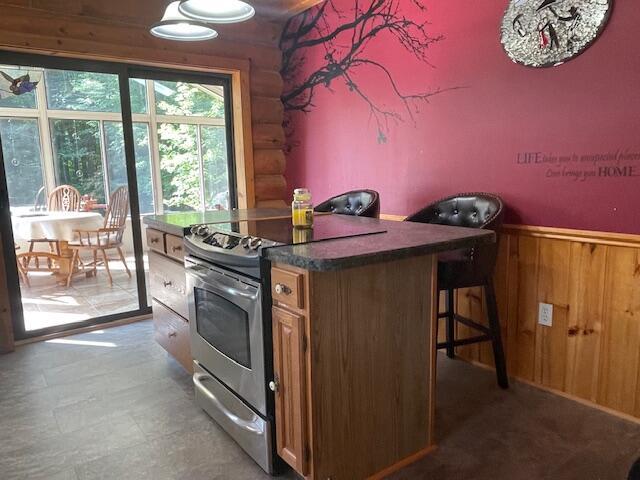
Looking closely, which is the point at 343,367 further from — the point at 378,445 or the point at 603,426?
the point at 603,426

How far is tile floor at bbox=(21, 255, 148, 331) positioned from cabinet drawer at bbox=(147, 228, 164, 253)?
105cm

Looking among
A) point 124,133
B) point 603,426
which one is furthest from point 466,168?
point 124,133

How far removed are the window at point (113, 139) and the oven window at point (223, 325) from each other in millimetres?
1965

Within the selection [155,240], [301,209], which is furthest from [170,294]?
[301,209]

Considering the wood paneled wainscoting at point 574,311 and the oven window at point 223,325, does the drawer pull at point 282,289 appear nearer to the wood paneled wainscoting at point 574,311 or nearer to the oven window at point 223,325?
the oven window at point 223,325

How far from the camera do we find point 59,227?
11.8 feet

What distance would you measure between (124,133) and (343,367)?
2798mm

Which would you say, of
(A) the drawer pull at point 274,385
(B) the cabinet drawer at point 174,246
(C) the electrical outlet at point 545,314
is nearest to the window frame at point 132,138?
(B) the cabinet drawer at point 174,246

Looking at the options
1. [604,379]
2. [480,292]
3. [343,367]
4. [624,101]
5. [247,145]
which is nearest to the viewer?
[343,367]

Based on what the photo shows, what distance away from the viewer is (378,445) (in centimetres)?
174

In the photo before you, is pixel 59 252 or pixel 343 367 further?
pixel 59 252

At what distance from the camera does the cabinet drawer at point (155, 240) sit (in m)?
2.69

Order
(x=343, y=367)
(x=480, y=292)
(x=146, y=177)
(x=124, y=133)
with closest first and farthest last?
(x=343, y=367) < (x=480, y=292) < (x=124, y=133) < (x=146, y=177)

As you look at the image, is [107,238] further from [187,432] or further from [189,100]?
[187,432]
